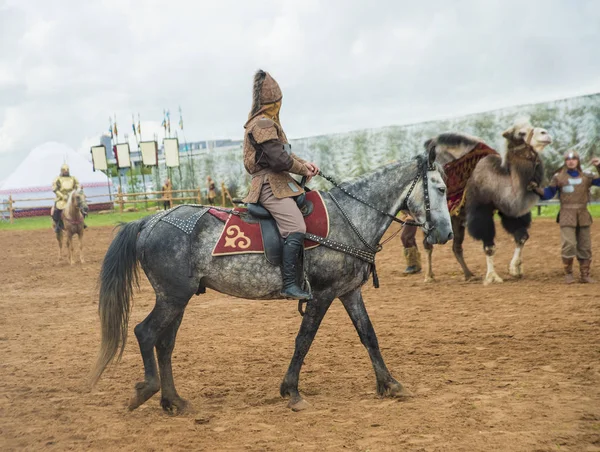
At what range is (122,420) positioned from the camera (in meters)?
5.38

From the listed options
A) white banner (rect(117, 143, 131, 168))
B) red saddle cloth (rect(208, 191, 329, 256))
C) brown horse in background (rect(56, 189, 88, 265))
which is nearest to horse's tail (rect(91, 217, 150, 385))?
red saddle cloth (rect(208, 191, 329, 256))

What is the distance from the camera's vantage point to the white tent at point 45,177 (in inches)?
1655

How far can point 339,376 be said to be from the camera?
21.1ft

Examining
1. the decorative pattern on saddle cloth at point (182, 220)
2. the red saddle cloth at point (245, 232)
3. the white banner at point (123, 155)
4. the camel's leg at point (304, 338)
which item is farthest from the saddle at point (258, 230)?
the white banner at point (123, 155)

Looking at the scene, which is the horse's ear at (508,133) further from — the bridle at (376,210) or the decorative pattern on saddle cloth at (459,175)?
the bridle at (376,210)

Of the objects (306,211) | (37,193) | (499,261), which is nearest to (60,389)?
(306,211)

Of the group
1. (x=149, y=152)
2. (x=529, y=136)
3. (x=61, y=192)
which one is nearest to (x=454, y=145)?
(x=529, y=136)

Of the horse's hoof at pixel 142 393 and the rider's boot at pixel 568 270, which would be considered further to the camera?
the rider's boot at pixel 568 270

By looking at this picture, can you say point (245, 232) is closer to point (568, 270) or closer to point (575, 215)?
point (575, 215)

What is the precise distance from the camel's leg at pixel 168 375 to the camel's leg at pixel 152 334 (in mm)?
93

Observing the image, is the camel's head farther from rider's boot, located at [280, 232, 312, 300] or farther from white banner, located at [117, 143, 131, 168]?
white banner, located at [117, 143, 131, 168]

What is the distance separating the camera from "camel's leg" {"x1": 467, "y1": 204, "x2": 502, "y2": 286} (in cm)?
1132

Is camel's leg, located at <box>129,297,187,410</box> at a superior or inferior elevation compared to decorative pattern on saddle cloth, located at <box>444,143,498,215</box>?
inferior

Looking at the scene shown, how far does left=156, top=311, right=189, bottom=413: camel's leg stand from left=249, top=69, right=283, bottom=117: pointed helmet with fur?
1805 millimetres
